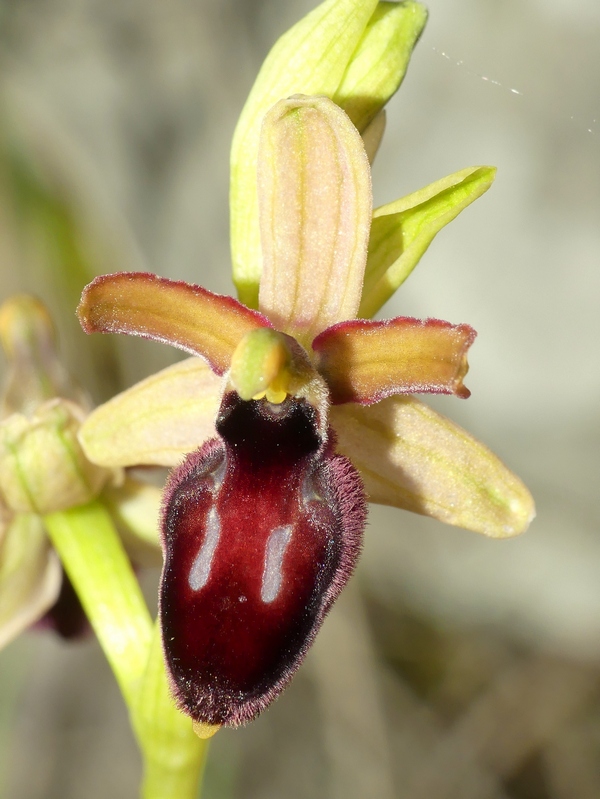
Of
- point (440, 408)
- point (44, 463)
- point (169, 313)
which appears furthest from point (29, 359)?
point (440, 408)

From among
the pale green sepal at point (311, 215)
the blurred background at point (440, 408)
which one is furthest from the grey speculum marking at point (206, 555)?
the blurred background at point (440, 408)

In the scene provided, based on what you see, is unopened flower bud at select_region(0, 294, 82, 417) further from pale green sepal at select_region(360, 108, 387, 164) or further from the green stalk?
pale green sepal at select_region(360, 108, 387, 164)

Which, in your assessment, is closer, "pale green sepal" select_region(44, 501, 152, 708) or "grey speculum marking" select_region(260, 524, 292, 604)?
"grey speculum marking" select_region(260, 524, 292, 604)

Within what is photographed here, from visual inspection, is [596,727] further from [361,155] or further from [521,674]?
[361,155]

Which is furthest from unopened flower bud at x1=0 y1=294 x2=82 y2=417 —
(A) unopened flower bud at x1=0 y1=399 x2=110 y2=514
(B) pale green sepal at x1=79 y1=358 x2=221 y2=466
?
(B) pale green sepal at x1=79 y1=358 x2=221 y2=466

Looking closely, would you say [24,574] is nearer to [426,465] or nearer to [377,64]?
[426,465]

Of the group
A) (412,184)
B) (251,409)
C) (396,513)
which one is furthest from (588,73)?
(251,409)

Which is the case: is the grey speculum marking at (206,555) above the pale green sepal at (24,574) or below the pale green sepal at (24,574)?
above

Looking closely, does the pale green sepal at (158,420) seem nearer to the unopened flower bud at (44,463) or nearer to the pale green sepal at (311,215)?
the unopened flower bud at (44,463)
